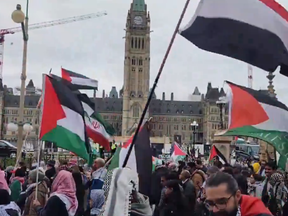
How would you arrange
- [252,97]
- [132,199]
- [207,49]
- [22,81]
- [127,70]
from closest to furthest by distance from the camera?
[132,199] < [207,49] < [252,97] < [22,81] < [127,70]

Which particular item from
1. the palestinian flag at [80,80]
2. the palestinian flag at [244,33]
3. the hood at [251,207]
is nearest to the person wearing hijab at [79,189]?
the palestinian flag at [244,33]

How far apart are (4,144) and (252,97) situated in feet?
74.0

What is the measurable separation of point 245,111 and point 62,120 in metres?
2.88

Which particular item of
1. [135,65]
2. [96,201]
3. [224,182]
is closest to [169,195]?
[96,201]

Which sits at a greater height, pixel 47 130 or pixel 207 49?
pixel 207 49

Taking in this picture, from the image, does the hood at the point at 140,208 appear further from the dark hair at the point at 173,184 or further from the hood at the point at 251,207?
the dark hair at the point at 173,184

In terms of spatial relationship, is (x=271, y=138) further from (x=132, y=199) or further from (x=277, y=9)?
(x=132, y=199)

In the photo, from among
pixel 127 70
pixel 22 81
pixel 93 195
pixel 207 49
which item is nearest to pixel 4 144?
pixel 22 81

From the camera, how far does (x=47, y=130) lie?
6.89 metres

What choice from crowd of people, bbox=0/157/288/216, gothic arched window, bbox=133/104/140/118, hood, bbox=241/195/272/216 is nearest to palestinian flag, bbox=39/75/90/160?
crowd of people, bbox=0/157/288/216

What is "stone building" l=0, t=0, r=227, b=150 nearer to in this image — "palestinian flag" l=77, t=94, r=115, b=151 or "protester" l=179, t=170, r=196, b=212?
"palestinian flag" l=77, t=94, r=115, b=151

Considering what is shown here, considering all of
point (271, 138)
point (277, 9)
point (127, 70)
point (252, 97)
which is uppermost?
point (127, 70)

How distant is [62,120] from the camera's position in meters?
7.23

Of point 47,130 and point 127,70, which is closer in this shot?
point 47,130
